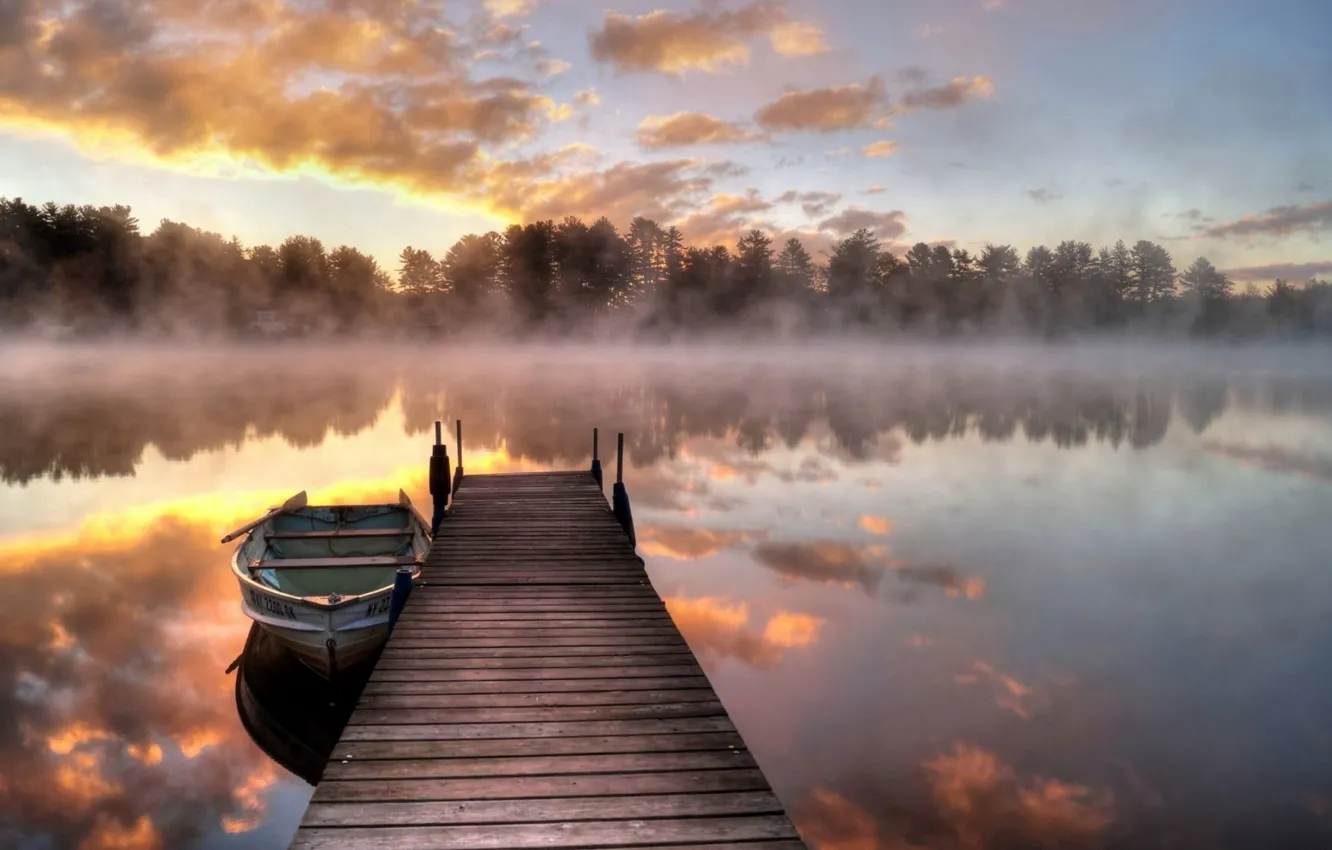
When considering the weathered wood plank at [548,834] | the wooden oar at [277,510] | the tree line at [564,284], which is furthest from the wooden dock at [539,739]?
the tree line at [564,284]

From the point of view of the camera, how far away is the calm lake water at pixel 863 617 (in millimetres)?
8023

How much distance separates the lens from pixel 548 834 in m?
4.30

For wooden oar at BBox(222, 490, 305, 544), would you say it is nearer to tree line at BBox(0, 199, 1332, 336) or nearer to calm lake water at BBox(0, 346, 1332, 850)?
calm lake water at BBox(0, 346, 1332, 850)

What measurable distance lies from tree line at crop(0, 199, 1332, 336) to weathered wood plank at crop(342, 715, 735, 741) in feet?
327

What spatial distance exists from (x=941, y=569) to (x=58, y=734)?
15444mm

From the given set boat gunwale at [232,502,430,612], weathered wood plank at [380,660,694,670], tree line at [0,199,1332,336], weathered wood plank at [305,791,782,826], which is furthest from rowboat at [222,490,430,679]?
tree line at [0,199,1332,336]

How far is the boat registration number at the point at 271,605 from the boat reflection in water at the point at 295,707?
0.95 metres

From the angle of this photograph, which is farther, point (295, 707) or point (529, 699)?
point (295, 707)

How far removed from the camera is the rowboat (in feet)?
28.7

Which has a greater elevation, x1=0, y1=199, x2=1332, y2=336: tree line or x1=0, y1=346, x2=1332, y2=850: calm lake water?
x1=0, y1=199, x2=1332, y2=336: tree line

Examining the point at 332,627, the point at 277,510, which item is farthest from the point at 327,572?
the point at 332,627

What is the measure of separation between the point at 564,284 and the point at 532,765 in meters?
105

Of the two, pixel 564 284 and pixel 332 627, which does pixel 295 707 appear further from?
pixel 564 284

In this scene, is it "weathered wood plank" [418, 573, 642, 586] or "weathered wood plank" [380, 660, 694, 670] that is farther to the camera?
"weathered wood plank" [418, 573, 642, 586]
